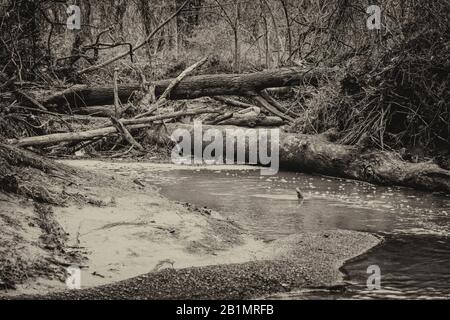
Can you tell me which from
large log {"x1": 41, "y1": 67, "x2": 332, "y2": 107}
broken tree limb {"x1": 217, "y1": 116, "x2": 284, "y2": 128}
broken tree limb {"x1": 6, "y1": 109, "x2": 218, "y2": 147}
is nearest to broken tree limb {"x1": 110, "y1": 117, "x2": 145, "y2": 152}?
broken tree limb {"x1": 6, "y1": 109, "x2": 218, "y2": 147}

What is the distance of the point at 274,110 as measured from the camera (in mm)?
14891

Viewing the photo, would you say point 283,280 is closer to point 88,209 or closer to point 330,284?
point 330,284

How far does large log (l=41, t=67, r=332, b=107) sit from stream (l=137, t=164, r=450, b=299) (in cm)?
327

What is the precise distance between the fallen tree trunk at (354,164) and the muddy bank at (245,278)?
346 cm

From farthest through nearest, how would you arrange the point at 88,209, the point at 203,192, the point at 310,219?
1. the point at 203,192
2. the point at 310,219
3. the point at 88,209

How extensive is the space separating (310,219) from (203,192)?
219 cm

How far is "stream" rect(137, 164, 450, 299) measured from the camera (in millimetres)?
5844

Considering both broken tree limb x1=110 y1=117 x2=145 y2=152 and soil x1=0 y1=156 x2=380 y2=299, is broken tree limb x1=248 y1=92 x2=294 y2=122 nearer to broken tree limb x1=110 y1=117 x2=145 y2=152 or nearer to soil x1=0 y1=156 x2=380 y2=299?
broken tree limb x1=110 y1=117 x2=145 y2=152

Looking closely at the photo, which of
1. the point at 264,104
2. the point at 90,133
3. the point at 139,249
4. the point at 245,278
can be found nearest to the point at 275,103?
the point at 264,104

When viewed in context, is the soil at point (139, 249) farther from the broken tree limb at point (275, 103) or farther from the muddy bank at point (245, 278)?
the broken tree limb at point (275, 103)

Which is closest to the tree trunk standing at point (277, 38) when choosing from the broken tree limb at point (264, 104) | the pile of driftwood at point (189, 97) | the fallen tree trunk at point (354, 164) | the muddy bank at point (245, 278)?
the pile of driftwood at point (189, 97)

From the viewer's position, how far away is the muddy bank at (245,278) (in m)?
5.31

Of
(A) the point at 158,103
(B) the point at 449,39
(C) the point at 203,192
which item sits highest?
(B) the point at 449,39

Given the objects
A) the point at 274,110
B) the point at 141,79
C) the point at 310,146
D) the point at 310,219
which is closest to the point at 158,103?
the point at 141,79
